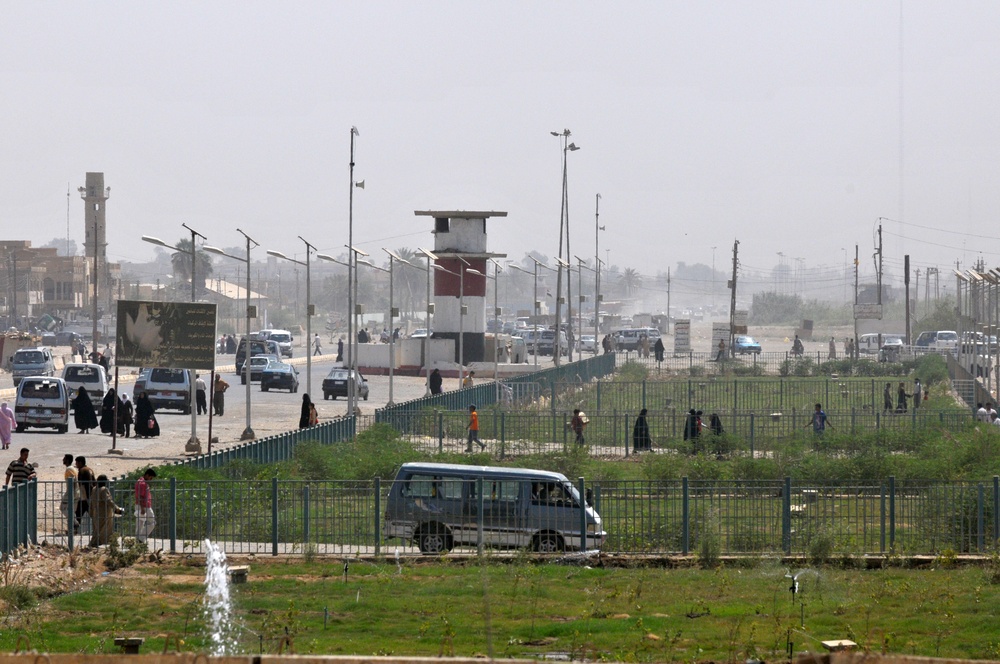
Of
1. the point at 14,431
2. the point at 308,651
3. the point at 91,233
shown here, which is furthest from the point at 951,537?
the point at 91,233

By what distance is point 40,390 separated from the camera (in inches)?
1419

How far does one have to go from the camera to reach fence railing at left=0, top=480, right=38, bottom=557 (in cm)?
1669

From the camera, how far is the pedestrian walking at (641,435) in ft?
106

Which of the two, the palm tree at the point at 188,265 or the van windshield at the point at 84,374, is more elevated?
the palm tree at the point at 188,265

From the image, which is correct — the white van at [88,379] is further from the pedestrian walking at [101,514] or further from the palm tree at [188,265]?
the palm tree at [188,265]

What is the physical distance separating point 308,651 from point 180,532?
7.80 metres

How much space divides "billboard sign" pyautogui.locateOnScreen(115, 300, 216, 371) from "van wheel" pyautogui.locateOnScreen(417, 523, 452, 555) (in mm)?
13405

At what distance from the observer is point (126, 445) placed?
33.4 metres

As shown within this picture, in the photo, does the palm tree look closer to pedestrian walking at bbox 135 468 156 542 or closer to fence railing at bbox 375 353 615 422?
fence railing at bbox 375 353 615 422

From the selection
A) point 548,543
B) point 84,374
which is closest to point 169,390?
point 84,374

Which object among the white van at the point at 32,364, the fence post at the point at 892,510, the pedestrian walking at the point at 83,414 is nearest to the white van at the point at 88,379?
the pedestrian walking at the point at 83,414

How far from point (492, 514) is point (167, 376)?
89.1ft

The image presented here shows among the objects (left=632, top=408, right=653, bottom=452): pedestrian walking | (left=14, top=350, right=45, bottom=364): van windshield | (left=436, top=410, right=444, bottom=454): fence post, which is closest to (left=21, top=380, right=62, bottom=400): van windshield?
(left=436, top=410, right=444, bottom=454): fence post

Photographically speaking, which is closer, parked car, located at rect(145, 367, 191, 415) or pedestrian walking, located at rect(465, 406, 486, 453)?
pedestrian walking, located at rect(465, 406, 486, 453)
